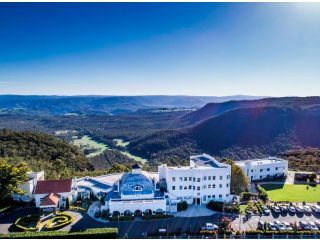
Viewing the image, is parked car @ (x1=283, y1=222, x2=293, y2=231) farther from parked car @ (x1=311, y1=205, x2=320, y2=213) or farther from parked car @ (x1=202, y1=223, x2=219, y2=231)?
parked car @ (x1=202, y1=223, x2=219, y2=231)

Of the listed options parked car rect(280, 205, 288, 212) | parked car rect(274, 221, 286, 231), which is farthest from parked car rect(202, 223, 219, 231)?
parked car rect(280, 205, 288, 212)

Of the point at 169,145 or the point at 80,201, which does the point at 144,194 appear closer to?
the point at 80,201

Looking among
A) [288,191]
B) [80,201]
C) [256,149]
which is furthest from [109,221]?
[256,149]

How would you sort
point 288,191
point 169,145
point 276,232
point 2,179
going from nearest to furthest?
point 276,232, point 2,179, point 288,191, point 169,145

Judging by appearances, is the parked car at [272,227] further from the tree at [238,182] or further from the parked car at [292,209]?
the tree at [238,182]

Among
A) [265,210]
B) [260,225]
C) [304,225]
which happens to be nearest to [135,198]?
[260,225]

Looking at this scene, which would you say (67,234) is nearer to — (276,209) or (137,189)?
(137,189)

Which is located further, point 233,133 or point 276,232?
point 233,133
